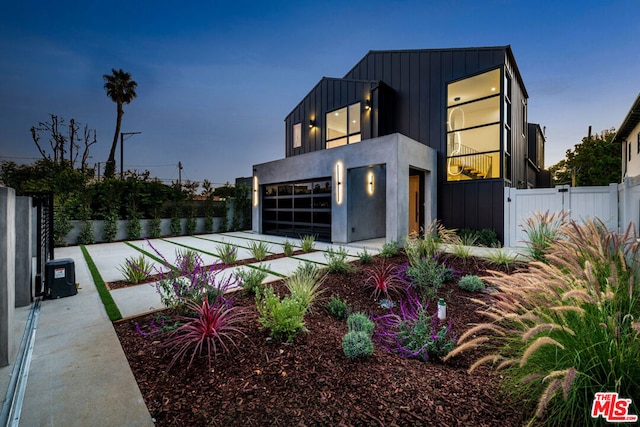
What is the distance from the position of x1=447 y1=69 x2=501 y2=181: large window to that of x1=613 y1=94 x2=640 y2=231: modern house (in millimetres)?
3191

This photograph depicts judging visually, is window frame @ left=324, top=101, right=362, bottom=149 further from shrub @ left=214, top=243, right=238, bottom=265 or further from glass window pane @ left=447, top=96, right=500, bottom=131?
shrub @ left=214, top=243, right=238, bottom=265

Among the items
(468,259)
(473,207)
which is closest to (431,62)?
(473,207)

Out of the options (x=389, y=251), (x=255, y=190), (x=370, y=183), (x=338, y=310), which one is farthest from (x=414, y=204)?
(x=338, y=310)

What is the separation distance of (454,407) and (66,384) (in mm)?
2629

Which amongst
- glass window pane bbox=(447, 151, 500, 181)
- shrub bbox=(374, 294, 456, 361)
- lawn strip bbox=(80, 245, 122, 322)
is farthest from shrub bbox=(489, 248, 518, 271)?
lawn strip bbox=(80, 245, 122, 322)

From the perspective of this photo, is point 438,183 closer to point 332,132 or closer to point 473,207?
point 473,207

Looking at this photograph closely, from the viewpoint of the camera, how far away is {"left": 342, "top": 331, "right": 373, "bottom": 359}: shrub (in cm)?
211

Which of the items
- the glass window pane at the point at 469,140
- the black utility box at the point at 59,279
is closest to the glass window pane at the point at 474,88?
the glass window pane at the point at 469,140

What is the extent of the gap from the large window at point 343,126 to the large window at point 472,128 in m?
3.60

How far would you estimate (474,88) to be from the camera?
30.9 ft

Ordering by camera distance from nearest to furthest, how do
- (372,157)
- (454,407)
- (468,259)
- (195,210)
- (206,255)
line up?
(454,407)
(468,259)
(206,255)
(372,157)
(195,210)

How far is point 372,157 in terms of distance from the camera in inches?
325

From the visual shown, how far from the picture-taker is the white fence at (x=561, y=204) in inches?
269

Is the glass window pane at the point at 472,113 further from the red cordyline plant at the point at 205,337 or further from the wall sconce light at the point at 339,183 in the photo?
the red cordyline plant at the point at 205,337
